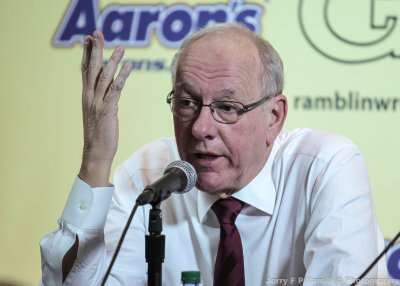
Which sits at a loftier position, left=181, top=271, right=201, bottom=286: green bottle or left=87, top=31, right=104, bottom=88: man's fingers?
left=87, top=31, right=104, bottom=88: man's fingers

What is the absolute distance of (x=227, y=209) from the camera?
6.71ft

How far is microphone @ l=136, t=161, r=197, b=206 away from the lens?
4.37ft

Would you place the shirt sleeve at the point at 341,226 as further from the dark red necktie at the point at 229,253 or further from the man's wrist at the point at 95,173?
the man's wrist at the point at 95,173

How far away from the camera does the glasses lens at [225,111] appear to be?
1924 millimetres

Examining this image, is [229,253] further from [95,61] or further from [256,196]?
[95,61]

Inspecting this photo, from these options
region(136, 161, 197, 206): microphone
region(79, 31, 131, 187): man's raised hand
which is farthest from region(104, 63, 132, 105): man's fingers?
region(136, 161, 197, 206): microphone

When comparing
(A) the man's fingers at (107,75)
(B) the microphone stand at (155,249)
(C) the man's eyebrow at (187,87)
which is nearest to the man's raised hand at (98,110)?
(A) the man's fingers at (107,75)

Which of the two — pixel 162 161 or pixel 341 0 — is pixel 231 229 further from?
pixel 341 0

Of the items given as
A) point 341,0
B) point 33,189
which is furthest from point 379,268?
point 33,189

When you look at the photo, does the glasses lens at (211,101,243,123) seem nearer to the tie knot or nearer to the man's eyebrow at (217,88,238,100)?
the man's eyebrow at (217,88,238,100)

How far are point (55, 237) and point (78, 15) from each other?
1610 millimetres

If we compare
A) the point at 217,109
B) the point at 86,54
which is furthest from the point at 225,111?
the point at 86,54

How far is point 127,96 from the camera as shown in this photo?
3037 mm

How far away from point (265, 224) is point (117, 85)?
70 cm
